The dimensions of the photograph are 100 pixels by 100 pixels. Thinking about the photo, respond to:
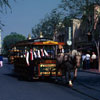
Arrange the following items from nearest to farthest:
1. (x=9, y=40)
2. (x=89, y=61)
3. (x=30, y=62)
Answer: (x=30, y=62)
(x=89, y=61)
(x=9, y=40)

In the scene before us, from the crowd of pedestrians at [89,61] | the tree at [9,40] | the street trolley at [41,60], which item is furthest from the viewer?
the tree at [9,40]

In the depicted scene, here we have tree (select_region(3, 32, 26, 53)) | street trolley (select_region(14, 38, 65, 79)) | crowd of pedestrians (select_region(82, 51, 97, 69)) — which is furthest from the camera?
tree (select_region(3, 32, 26, 53))

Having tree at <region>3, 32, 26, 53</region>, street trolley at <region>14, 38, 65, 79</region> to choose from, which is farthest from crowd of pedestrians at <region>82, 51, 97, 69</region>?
tree at <region>3, 32, 26, 53</region>

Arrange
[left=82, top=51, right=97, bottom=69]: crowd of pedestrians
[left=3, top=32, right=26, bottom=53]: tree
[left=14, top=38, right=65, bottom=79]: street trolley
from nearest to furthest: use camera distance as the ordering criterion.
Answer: [left=14, top=38, right=65, bottom=79]: street trolley < [left=82, top=51, right=97, bottom=69]: crowd of pedestrians < [left=3, top=32, right=26, bottom=53]: tree

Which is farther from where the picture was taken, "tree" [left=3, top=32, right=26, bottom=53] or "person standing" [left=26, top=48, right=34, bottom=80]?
"tree" [left=3, top=32, right=26, bottom=53]

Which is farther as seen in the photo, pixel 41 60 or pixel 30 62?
pixel 30 62

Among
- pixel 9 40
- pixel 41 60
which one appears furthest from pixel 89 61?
pixel 9 40

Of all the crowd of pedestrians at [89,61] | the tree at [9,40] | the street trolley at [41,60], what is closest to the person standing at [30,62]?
the street trolley at [41,60]

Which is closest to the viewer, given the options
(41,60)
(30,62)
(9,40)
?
(41,60)

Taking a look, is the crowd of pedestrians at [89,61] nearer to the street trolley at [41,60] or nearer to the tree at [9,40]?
the street trolley at [41,60]

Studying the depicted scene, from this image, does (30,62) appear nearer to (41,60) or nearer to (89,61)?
(41,60)

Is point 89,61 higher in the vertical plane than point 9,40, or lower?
lower

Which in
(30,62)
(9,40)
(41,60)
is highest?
(9,40)

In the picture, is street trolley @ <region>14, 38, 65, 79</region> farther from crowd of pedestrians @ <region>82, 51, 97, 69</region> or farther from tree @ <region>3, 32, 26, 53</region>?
tree @ <region>3, 32, 26, 53</region>
